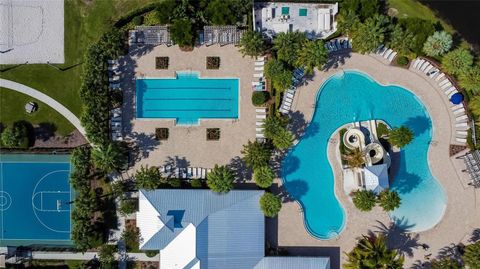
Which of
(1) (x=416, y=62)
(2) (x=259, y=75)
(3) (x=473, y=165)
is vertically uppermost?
(1) (x=416, y=62)

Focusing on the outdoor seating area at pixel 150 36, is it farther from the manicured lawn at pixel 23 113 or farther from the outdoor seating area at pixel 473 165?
the outdoor seating area at pixel 473 165

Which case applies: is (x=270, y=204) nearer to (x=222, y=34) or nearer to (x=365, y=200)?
(x=365, y=200)

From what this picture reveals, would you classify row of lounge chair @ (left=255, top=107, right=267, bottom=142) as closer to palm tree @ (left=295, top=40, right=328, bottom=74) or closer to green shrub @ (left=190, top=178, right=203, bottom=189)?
palm tree @ (left=295, top=40, right=328, bottom=74)

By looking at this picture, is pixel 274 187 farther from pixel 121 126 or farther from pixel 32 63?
pixel 32 63

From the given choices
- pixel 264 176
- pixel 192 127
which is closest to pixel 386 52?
pixel 264 176

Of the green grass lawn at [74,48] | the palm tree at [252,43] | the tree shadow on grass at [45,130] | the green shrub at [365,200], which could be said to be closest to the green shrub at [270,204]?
the green shrub at [365,200]

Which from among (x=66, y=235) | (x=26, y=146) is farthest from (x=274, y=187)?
(x=26, y=146)
